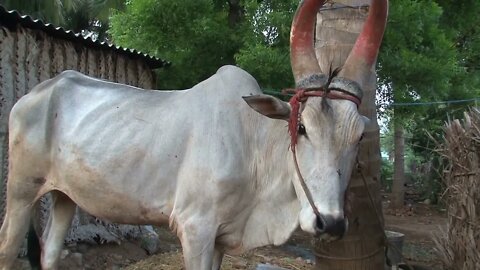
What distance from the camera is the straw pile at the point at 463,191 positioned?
14.2ft

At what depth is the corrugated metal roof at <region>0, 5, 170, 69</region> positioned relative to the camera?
5559mm

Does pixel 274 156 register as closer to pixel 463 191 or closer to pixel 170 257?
pixel 463 191

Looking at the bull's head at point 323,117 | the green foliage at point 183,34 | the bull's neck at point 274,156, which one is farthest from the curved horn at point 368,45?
the green foliage at point 183,34

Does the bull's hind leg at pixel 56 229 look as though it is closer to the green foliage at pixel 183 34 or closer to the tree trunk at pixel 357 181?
the tree trunk at pixel 357 181

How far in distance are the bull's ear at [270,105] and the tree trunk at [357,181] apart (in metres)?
0.99

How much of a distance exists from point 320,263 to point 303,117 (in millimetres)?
1525

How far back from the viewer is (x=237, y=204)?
3270 mm

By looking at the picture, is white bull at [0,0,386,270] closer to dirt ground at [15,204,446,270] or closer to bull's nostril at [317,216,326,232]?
bull's nostril at [317,216,326,232]

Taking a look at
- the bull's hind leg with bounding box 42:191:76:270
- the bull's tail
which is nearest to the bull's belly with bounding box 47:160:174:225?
the bull's hind leg with bounding box 42:191:76:270

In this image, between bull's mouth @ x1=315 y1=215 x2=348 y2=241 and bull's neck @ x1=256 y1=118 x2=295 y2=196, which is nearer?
bull's mouth @ x1=315 y1=215 x2=348 y2=241

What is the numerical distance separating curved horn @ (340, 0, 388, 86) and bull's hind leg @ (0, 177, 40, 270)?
224 cm

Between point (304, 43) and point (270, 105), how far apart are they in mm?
428

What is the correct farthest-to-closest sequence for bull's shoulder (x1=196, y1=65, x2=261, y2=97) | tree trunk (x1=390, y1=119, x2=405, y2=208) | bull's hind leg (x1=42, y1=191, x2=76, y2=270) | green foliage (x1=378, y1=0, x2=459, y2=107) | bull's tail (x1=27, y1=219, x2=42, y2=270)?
tree trunk (x1=390, y1=119, x2=405, y2=208), green foliage (x1=378, y1=0, x2=459, y2=107), bull's tail (x1=27, y1=219, x2=42, y2=270), bull's hind leg (x1=42, y1=191, x2=76, y2=270), bull's shoulder (x1=196, y1=65, x2=261, y2=97)

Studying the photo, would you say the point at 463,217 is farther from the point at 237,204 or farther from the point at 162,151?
the point at 162,151
